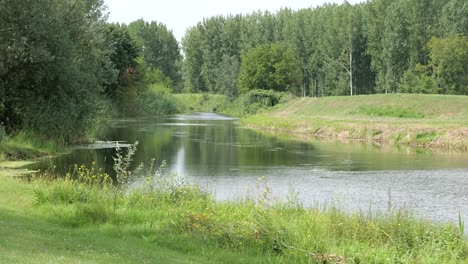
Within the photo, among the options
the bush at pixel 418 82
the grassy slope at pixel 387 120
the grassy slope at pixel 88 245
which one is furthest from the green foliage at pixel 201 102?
the grassy slope at pixel 88 245

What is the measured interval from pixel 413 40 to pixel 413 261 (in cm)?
8241

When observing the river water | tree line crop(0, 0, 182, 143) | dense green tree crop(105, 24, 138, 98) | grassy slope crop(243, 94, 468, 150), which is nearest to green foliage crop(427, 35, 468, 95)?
grassy slope crop(243, 94, 468, 150)

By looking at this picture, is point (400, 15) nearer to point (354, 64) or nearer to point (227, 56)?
point (354, 64)

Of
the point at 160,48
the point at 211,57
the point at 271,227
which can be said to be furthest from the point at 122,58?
the point at 160,48

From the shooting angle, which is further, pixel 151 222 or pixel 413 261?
pixel 151 222

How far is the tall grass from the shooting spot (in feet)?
35.8

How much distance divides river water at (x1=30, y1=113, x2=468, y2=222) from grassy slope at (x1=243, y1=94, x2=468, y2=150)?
3658mm

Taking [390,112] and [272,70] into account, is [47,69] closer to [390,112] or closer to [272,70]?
[390,112]

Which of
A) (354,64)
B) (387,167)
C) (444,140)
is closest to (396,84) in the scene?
(354,64)

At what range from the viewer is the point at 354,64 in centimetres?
10162

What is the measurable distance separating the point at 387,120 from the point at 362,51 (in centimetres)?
5143

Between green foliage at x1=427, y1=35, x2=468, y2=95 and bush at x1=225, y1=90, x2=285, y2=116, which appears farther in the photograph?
bush at x1=225, y1=90, x2=285, y2=116

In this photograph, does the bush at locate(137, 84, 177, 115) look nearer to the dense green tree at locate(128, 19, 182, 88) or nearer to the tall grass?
the dense green tree at locate(128, 19, 182, 88)

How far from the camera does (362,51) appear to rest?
101 meters
